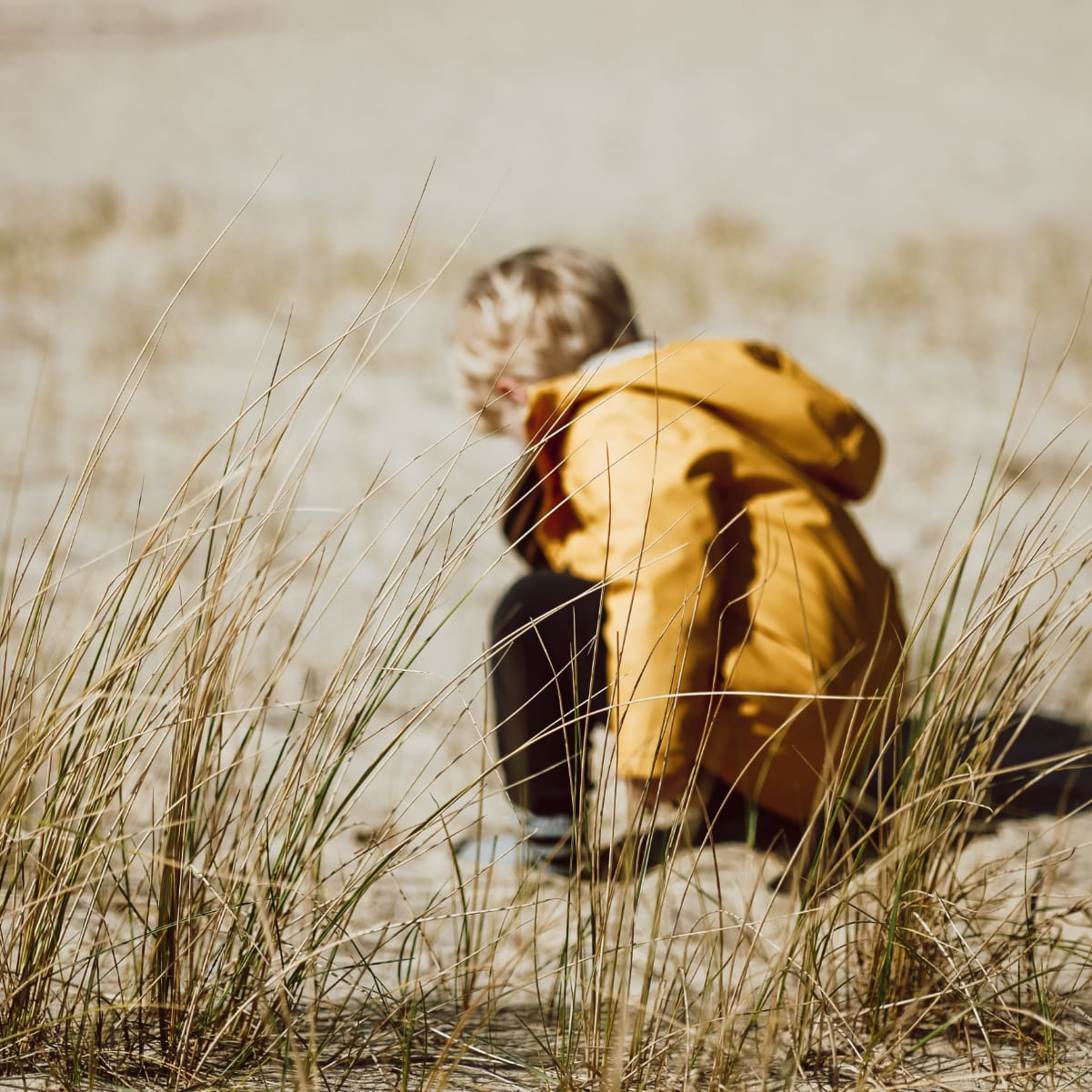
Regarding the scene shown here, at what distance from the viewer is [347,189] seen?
35.2ft

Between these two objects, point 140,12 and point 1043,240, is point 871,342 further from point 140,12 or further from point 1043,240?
point 140,12

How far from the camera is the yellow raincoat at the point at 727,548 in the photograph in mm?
1501

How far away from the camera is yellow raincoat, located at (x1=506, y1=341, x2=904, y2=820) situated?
1.50m

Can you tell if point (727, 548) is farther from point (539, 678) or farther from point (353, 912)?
point (353, 912)

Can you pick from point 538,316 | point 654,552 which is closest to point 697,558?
point 654,552

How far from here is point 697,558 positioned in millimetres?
1511

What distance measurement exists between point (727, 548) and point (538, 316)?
53cm

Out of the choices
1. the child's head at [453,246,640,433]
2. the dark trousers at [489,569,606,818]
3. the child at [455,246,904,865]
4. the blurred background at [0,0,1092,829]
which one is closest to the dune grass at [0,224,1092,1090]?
the blurred background at [0,0,1092,829]

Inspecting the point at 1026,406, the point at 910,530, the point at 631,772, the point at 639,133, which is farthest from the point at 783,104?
the point at 631,772

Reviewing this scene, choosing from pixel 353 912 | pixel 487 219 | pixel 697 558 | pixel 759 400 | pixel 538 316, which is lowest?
pixel 353 912

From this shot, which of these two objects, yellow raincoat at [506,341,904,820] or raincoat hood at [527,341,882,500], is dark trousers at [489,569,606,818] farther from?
raincoat hood at [527,341,882,500]

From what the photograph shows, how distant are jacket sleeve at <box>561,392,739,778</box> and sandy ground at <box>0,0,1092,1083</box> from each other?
0.24 metres

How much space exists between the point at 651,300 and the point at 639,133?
8.93 metres

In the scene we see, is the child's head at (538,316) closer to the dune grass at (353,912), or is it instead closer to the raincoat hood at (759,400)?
the raincoat hood at (759,400)
